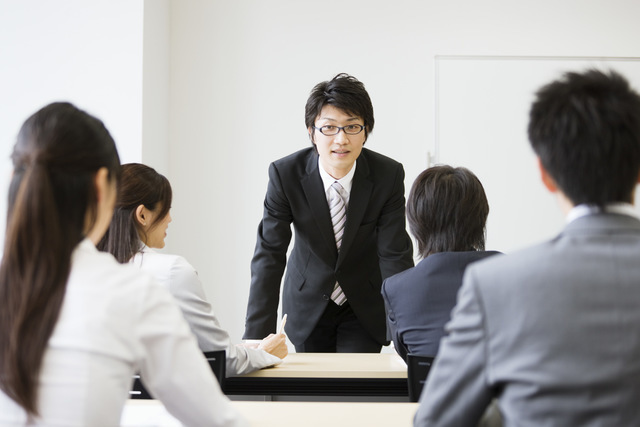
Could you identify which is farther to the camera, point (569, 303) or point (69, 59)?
point (69, 59)

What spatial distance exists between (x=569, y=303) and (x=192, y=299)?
128 centimetres

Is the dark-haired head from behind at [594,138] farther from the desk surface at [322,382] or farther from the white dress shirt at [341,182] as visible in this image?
the white dress shirt at [341,182]

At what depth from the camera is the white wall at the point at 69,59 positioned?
3711mm

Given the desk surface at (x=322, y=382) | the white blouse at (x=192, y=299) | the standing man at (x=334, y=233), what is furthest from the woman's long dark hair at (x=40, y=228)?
the standing man at (x=334, y=233)

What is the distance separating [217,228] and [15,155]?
11.1ft

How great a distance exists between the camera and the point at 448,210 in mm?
1927

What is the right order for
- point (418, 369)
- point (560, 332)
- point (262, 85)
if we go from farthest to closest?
point (262, 85), point (418, 369), point (560, 332)

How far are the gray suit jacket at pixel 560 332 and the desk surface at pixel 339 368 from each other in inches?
48.1

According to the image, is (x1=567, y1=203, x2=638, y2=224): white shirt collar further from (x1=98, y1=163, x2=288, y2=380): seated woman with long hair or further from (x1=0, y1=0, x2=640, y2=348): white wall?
(x1=0, y1=0, x2=640, y2=348): white wall

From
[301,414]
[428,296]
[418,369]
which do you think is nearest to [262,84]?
[428,296]

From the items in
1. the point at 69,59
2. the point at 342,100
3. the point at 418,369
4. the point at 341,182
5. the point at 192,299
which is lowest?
the point at 418,369

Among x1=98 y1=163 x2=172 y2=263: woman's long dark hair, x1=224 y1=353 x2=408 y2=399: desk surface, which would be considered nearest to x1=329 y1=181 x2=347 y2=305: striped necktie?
x1=224 y1=353 x2=408 y2=399: desk surface

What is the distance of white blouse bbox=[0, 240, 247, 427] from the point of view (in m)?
0.95

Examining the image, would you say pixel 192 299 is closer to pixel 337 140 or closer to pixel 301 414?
pixel 301 414
